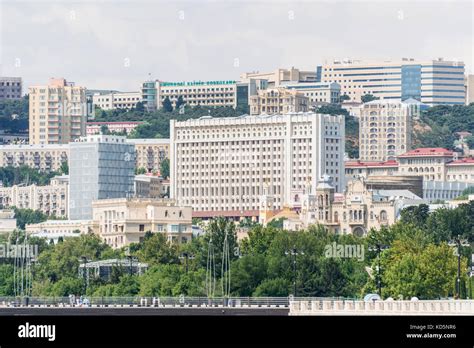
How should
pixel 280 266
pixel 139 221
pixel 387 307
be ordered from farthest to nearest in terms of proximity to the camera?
pixel 139 221
pixel 280 266
pixel 387 307

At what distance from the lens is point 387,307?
47312mm

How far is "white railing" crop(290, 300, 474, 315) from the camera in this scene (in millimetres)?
40094

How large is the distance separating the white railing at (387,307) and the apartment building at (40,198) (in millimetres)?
132987

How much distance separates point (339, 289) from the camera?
87.4 m

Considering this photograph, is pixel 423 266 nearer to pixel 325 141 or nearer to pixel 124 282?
pixel 124 282

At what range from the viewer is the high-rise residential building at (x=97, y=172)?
7200 inches

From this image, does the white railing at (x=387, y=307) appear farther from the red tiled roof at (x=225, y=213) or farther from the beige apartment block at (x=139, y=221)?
the red tiled roof at (x=225, y=213)

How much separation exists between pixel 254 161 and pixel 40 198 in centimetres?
1924

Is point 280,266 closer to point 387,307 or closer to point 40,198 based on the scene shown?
point 387,307

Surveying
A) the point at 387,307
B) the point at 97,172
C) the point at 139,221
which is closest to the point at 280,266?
the point at 387,307

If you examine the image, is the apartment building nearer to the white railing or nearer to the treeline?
the treeline
